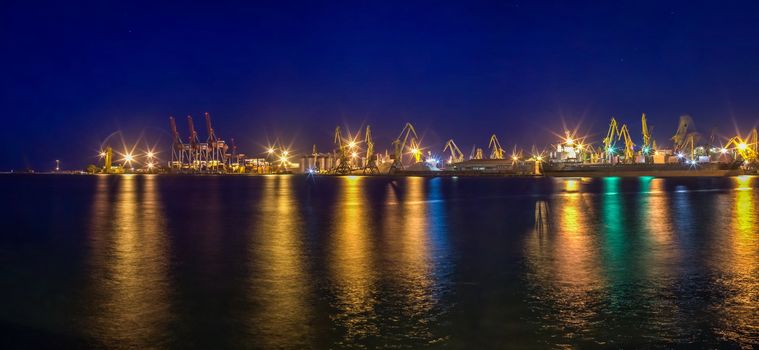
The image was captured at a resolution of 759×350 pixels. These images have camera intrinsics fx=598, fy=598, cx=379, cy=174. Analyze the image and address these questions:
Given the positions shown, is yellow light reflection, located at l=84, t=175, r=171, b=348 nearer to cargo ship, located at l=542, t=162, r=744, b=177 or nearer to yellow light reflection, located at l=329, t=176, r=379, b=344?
yellow light reflection, located at l=329, t=176, r=379, b=344

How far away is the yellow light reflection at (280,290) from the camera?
23.3 feet

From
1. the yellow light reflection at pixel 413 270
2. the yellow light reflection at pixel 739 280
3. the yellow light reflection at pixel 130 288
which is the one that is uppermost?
the yellow light reflection at pixel 130 288

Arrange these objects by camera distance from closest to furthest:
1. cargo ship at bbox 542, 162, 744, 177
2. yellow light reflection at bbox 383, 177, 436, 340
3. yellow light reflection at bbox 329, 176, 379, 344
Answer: yellow light reflection at bbox 329, 176, 379, 344 → yellow light reflection at bbox 383, 177, 436, 340 → cargo ship at bbox 542, 162, 744, 177

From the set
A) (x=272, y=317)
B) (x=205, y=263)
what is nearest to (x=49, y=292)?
(x=205, y=263)

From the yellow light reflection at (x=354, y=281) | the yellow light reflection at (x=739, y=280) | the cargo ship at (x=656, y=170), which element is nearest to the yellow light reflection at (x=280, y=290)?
the yellow light reflection at (x=354, y=281)

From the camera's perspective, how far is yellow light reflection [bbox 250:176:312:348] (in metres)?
7.10

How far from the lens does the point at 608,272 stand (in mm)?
11211

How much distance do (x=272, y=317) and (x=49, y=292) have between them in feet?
14.6

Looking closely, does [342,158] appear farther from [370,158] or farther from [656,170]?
[656,170]

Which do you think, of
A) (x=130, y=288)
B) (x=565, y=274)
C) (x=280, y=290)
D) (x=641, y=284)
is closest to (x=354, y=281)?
(x=280, y=290)

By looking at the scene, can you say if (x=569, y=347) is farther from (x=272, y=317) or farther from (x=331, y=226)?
(x=331, y=226)

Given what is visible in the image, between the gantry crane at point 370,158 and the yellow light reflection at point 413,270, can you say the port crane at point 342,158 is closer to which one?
the gantry crane at point 370,158

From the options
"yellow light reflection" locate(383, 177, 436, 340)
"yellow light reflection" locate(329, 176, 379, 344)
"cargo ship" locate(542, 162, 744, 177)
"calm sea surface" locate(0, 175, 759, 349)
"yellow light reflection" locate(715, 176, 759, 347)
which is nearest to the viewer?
"calm sea surface" locate(0, 175, 759, 349)

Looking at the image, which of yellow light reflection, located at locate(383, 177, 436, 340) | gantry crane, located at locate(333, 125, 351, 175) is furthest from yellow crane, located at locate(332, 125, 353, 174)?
yellow light reflection, located at locate(383, 177, 436, 340)
